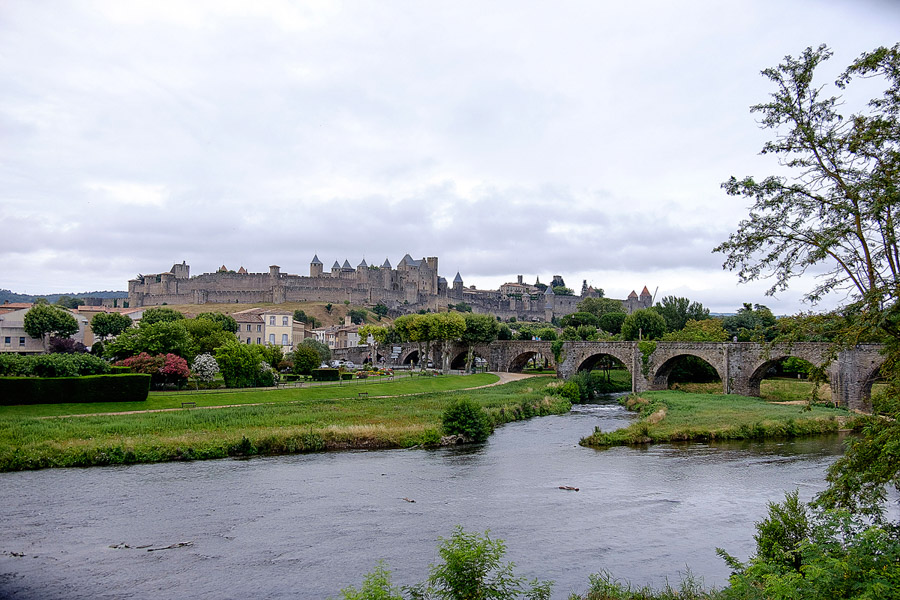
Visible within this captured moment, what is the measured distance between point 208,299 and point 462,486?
104 meters

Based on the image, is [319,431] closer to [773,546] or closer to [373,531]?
[373,531]

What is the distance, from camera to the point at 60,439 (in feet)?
71.7

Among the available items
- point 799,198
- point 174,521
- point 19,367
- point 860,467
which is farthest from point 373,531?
point 19,367

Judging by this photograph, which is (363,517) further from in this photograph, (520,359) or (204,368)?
(520,359)

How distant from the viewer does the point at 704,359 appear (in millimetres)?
42594

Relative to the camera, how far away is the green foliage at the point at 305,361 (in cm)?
4738

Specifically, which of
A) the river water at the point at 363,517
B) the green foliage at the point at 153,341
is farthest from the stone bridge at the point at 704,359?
the green foliage at the point at 153,341

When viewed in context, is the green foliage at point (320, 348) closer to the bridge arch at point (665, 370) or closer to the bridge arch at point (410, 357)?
the bridge arch at point (410, 357)

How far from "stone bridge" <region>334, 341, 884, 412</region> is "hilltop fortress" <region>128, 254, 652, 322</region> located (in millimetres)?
46642

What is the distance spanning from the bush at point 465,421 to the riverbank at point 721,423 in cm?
433

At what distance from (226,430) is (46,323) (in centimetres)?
3571

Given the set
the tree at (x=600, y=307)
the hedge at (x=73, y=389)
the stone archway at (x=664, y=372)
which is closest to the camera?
the hedge at (x=73, y=389)

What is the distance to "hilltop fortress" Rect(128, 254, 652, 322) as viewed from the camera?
11356 centimetres

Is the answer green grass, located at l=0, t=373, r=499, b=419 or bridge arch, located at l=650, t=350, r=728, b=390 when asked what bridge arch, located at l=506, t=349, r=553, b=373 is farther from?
bridge arch, located at l=650, t=350, r=728, b=390
